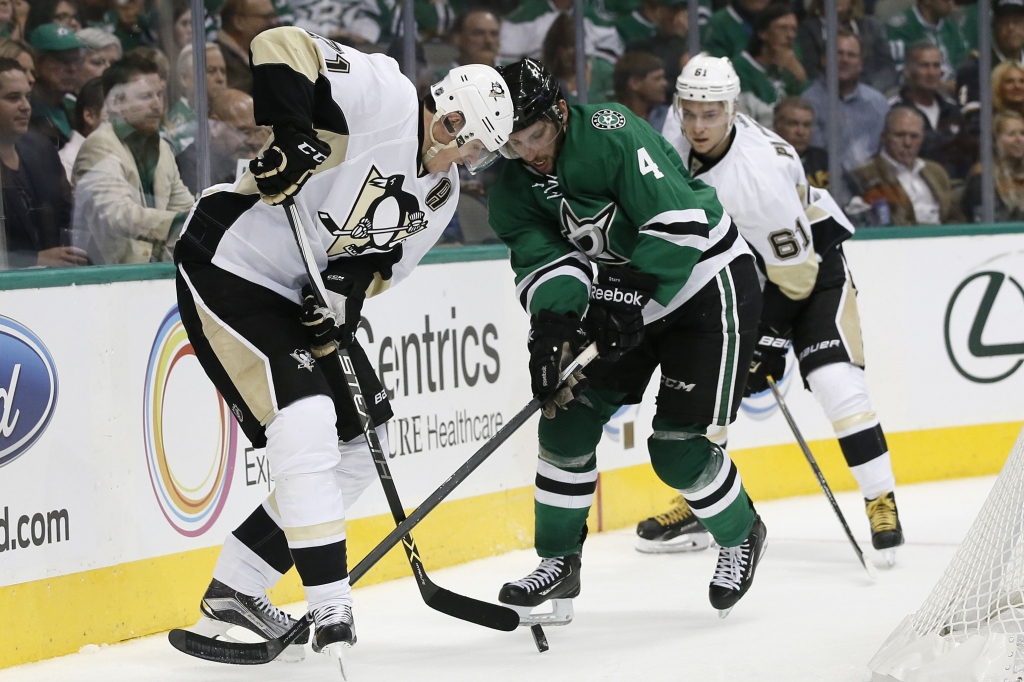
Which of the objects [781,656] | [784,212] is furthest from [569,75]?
[781,656]

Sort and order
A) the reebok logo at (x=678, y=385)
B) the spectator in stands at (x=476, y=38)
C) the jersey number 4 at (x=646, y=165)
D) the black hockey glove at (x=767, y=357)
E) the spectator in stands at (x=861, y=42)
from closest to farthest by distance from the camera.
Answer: the jersey number 4 at (x=646, y=165)
the reebok logo at (x=678, y=385)
the black hockey glove at (x=767, y=357)
the spectator in stands at (x=476, y=38)
the spectator in stands at (x=861, y=42)

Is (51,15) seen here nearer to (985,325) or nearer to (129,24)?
(129,24)

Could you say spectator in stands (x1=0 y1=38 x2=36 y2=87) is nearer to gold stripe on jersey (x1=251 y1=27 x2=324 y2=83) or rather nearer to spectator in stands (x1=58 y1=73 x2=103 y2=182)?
spectator in stands (x1=58 y1=73 x2=103 y2=182)

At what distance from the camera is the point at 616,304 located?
2.84 m

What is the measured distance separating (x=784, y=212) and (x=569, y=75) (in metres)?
1.34

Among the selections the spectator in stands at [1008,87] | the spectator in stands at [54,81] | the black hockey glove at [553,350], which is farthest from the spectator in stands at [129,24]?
the spectator in stands at [1008,87]

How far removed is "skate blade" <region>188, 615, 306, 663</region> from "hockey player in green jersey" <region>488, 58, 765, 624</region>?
47cm

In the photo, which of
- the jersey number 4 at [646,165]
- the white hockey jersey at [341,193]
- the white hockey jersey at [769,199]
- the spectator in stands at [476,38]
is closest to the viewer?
the white hockey jersey at [341,193]

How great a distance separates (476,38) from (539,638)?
2.43m

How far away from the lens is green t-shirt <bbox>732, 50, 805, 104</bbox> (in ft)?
17.3

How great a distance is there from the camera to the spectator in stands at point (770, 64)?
17.3 feet

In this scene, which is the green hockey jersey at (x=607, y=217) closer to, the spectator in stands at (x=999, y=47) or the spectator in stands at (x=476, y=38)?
the spectator in stands at (x=476, y=38)

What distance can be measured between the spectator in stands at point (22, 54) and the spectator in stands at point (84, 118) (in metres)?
0.13

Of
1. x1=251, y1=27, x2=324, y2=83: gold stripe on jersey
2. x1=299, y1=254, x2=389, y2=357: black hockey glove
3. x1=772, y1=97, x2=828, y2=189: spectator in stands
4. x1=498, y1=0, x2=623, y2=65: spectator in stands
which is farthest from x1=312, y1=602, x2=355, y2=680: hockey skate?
x1=772, y1=97, x2=828, y2=189: spectator in stands
